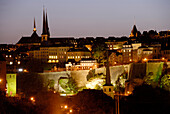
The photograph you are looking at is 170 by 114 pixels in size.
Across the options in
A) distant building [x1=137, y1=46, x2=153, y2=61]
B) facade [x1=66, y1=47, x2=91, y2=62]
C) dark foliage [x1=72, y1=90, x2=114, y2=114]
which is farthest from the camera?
facade [x1=66, y1=47, x2=91, y2=62]

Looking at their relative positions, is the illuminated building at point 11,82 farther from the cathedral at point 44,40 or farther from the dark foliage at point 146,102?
the cathedral at point 44,40

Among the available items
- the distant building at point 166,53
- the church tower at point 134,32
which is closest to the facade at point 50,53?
the church tower at point 134,32

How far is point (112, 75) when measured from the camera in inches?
2095

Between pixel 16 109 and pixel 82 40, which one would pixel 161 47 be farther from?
pixel 16 109

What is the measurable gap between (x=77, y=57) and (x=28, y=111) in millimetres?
54528

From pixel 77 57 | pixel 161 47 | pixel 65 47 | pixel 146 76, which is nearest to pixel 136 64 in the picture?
pixel 146 76

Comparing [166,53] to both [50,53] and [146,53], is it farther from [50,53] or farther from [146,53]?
[50,53]

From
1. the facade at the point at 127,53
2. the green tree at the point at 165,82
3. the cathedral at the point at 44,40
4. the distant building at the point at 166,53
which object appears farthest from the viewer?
the cathedral at the point at 44,40

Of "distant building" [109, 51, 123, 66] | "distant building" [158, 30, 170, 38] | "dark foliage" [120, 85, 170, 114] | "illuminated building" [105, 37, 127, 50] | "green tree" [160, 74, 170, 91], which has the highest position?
"distant building" [158, 30, 170, 38]

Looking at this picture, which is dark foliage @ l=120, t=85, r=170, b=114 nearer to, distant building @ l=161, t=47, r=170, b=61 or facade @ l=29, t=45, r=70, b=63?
distant building @ l=161, t=47, r=170, b=61

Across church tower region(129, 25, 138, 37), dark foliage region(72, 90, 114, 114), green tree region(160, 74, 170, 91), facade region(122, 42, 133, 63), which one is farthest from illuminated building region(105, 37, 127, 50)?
dark foliage region(72, 90, 114, 114)

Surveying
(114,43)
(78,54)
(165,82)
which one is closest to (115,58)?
(78,54)

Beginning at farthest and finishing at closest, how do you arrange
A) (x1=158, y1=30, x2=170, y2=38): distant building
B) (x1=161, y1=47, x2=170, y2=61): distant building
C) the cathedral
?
the cathedral
(x1=158, y1=30, x2=170, y2=38): distant building
(x1=161, y1=47, x2=170, y2=61): distant building

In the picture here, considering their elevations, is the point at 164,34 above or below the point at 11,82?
above
